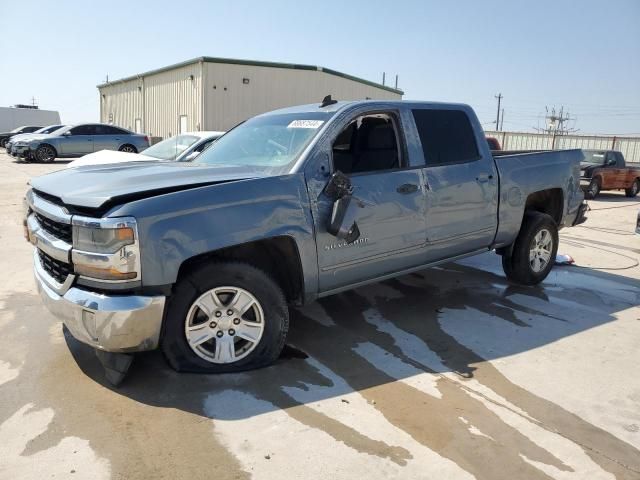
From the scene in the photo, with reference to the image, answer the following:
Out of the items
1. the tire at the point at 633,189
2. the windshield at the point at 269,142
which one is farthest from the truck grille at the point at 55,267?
the tire at the point at 633,189

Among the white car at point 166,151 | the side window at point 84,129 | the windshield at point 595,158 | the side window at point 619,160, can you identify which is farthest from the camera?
the side window at point 84,129

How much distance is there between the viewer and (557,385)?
11.9ft

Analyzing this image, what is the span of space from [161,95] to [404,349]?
2850cm

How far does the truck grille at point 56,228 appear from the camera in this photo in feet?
11.0

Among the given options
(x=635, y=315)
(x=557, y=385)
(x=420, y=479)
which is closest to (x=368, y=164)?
(x=557, y=385)

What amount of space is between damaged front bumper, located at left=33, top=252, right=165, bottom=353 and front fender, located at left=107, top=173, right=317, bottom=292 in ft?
0.50

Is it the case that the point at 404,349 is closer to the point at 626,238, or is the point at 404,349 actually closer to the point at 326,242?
the point at 326,242

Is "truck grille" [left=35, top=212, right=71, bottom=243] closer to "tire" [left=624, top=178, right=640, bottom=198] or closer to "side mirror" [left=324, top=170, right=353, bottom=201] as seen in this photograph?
"side mirror" [left=324, top=170, right=353, bottom=201]

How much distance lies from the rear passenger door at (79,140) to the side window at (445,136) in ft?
67.2

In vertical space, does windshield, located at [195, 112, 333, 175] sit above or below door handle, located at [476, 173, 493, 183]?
above

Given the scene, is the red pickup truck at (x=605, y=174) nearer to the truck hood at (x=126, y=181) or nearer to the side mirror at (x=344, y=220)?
the side mirror at (x=344, y=220)

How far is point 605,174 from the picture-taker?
55.1ft

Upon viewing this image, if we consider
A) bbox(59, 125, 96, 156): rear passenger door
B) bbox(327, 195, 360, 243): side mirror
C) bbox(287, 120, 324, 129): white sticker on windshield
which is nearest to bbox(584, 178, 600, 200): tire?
bbox(287, 120, 324, 129): white sticker on windshield

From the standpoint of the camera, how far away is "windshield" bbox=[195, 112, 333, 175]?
13.3ft
